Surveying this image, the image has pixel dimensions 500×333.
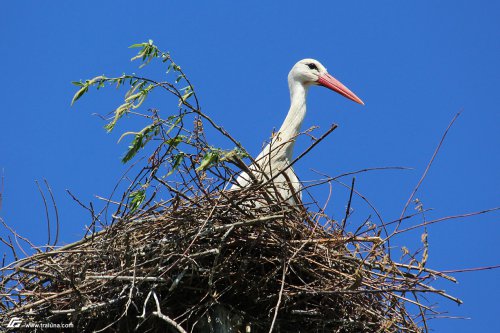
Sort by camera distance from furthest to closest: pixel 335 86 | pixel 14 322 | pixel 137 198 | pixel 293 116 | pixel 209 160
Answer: pixel 335 86, pixel 293 116, pixel 14 322, pixel 137 198, pixel 209 160

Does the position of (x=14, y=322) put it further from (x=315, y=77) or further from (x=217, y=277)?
(x=315, y=77)

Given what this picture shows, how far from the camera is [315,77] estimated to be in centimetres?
710

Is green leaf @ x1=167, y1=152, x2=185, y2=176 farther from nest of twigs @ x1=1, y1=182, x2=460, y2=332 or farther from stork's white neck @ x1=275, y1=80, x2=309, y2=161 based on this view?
stork's white neck @ x1=275, y1=80, x2=309, y2=161

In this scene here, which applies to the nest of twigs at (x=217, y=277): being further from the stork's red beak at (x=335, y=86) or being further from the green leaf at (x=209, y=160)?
the stork's red beak at (x=335, y=86)

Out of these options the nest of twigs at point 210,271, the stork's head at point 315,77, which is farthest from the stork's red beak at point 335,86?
the nest of twigs at point 210,271

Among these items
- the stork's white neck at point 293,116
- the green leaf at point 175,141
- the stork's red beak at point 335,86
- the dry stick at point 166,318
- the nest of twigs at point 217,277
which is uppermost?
the stork's red beak at point 335,86

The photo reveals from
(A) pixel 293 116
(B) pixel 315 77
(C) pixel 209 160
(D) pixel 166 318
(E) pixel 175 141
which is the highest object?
(B) pixel 315 77

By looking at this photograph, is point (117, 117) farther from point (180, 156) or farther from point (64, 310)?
point (64, 310)

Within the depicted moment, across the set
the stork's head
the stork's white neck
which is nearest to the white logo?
the stork's white neck

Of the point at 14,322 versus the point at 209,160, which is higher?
the point at 209,160

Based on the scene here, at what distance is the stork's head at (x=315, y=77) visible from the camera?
707 cm

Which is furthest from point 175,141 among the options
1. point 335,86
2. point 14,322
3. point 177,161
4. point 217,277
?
point 335,86

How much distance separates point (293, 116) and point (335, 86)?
74 centimetres

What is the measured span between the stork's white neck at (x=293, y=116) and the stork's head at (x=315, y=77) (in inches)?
1.9
